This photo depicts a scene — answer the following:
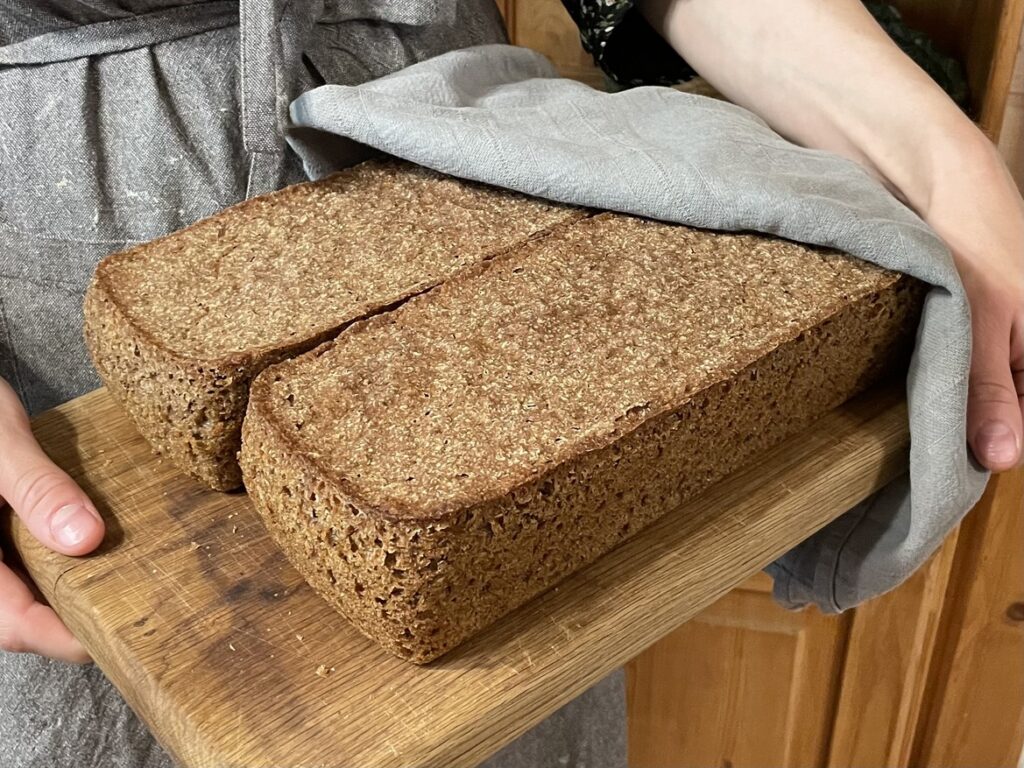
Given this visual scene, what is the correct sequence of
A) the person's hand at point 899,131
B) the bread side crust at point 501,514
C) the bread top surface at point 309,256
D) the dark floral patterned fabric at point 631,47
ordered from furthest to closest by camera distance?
1. the dark floral patterned fabric at point 631,47
2. the person's hand at point 899,131
3. the bread top surface at point 309,256
4. the bread side crust at point 501,514

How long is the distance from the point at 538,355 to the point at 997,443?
32 cm

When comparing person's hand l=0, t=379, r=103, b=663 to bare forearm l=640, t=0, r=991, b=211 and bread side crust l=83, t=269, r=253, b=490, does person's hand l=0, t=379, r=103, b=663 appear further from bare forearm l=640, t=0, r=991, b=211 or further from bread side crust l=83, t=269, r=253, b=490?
bare forearm l=640, t=0, r=991, b=211

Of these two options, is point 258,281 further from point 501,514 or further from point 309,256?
point 501,514

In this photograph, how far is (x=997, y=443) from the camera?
659 mm

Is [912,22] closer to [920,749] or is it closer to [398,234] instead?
[398,234]

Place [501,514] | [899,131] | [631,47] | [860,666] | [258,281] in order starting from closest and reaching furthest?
[501,514] → [258,281] → [899,131] → [631,47] → [860,666]

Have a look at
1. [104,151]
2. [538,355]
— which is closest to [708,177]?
[538,355]

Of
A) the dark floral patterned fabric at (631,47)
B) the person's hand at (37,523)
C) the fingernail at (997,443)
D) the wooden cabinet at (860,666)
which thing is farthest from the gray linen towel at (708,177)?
the wooden cabinet at (860,666)

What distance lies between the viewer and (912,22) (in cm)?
111

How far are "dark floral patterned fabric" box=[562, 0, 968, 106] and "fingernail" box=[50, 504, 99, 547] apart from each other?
583mm

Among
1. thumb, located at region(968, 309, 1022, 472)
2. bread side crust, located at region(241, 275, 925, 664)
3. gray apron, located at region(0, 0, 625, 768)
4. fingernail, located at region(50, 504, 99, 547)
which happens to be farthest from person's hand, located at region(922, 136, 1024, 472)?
fingernail, located at region(50, 504, 99, 547)

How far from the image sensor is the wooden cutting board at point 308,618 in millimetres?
486

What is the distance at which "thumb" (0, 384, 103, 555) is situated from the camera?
0.56 meters

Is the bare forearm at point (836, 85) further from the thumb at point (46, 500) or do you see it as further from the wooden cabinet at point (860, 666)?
the thumb at point (46, 500)
